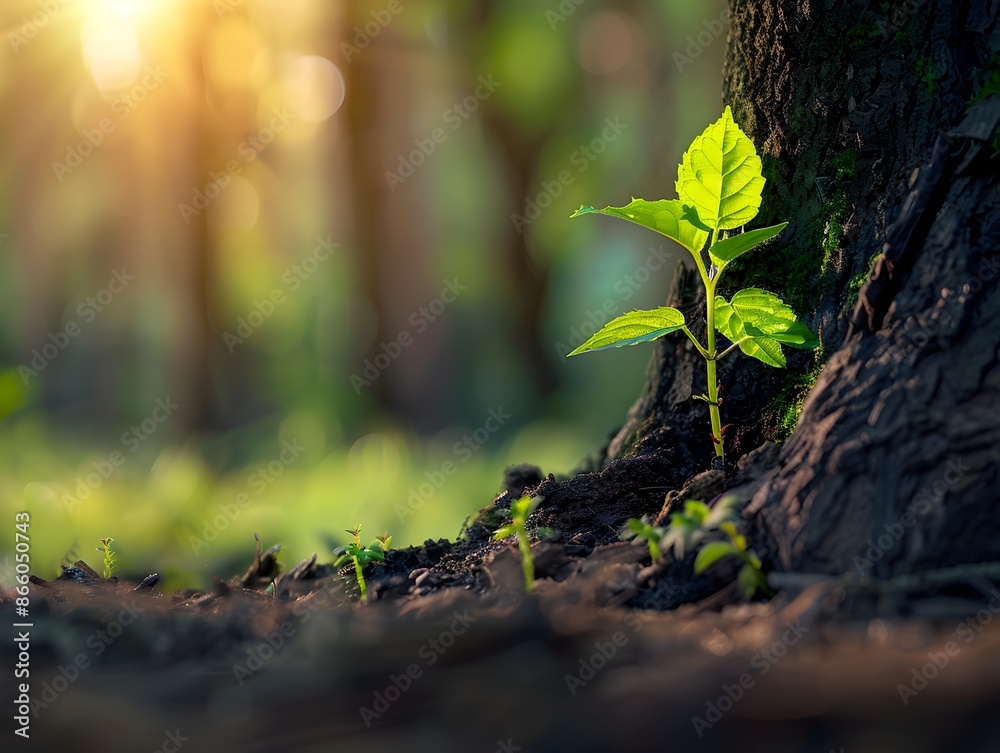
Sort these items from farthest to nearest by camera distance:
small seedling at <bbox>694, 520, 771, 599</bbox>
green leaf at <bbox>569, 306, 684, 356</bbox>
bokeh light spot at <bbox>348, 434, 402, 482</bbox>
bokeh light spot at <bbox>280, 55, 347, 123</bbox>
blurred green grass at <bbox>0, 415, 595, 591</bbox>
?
1. bokeh light spot at <bbox>280, 55, 347, 123</bbox>
2. bokeh light spot at <bbox>348, 434, 402, 482</bbox>
3. blurred green grass at <bbox>0, 415, 595, 591</bbox>
4. green leaf at <bbox>569, 306, 684, 356</bbox>
5. small seedling at <bbox>694, 520, 771, 599</bbox>

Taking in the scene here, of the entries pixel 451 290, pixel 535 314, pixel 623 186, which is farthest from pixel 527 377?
pixel 623 186

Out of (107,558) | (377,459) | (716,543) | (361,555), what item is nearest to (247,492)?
(377,459)

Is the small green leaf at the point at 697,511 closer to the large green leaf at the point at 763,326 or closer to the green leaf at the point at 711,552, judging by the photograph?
the green leaf at the point at 711,552

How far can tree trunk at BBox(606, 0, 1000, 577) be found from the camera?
48.5 inches

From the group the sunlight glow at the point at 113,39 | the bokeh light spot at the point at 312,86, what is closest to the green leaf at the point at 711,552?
the bokeh light spot at the point at 312,86

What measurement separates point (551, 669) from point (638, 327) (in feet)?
3.01

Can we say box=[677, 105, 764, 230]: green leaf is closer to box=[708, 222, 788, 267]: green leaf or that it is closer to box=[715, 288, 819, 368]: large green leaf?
box=[708, 222, 788, 267]: green leaf

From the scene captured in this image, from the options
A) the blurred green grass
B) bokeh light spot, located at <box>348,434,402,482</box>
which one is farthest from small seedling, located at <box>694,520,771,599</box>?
bokeh light spot, located at <box>348,434,402,482</box>

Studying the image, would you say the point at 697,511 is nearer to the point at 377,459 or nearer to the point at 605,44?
the point at 377,459

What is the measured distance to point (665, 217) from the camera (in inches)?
68.1

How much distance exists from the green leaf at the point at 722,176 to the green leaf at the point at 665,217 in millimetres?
38

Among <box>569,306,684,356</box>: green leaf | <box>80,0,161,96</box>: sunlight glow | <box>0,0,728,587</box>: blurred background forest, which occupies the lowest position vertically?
<box>569,306,684,356</box>: green leaf

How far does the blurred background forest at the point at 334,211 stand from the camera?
7.28 metres

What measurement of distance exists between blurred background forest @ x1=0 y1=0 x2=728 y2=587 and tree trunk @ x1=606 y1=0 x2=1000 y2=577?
442 centimetres
